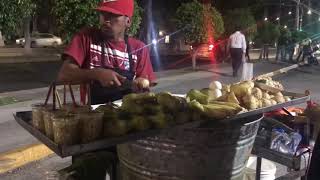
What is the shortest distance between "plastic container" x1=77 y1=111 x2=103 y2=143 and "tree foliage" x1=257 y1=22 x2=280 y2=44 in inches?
1087

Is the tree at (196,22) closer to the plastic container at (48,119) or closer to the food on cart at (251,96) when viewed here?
the food on cart at (251,96)

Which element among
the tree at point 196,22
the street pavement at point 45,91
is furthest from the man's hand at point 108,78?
the tree at point 196,22

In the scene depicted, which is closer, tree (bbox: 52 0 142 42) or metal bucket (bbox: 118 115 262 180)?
metal bucket (bbox: 118 115 262 180)

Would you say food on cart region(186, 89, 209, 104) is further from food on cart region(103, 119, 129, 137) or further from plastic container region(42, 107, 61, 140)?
plastic container region(42, 107, 61, 140)

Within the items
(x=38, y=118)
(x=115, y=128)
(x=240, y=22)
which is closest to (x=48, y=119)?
(x=38, y=118)

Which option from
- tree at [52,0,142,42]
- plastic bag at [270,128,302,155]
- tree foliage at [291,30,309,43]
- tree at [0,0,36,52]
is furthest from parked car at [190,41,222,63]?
plastic bag at [270,128,302,155]

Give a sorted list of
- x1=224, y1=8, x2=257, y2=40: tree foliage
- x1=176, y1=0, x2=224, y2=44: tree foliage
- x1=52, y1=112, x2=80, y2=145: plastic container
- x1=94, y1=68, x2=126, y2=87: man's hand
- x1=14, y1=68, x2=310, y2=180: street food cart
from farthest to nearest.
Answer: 1. x1=224, y1=8, x2=257, y2=40: tree foliage
2. x1=176, y1=0, x2=224, y2=44: tree foliage
3. x1=94, y1=68, x2=126, y2=87: man's hand
4. x1=14, y1=68, x2=310, y2=180: street food cart
5. x1=52, y1=112, x2=80, y2=145: plastic container

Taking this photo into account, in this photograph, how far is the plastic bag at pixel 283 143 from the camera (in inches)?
161

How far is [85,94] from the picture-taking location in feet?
11.9

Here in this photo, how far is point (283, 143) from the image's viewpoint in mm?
4105

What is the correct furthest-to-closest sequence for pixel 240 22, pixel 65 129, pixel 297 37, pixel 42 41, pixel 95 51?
pixel 42 41 → pixel 297 37 → pixel 240 22 → pixel 95 51 → pixel 65 129

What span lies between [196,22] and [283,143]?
671 inches

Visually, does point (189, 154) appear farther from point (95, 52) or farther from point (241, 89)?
point (95, 52)

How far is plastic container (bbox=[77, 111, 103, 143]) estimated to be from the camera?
2.59m
